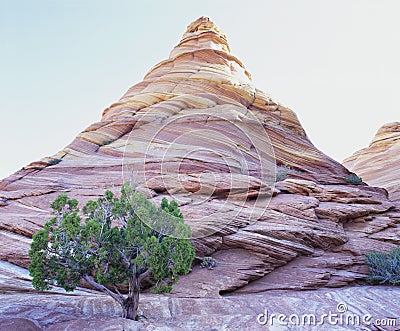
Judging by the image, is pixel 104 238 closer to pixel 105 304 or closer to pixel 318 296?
pixel 105 304

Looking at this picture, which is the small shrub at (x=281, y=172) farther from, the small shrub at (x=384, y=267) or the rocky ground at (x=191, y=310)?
the rocky ground at (x=191, y=310)

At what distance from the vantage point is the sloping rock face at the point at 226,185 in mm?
13672

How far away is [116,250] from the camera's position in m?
9.74

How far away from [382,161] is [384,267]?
74.1 feet

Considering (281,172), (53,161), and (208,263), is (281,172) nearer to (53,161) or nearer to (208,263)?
(208,263)

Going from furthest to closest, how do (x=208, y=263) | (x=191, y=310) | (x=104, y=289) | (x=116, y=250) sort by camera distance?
(x=208, y=263), (x=191, y=310), (x=116, y=250), (x=104, y=289)

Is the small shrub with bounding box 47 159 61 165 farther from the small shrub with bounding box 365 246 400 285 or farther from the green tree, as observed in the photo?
the small shrub with bounding box 365 246 400 285

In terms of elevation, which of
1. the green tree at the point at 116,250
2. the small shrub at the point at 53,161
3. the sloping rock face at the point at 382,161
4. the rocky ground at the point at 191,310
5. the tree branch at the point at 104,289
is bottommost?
the rocky ground at the point at 191,310

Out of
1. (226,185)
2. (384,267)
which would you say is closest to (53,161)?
(226,185)

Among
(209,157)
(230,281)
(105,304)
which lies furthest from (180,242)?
(209,157)

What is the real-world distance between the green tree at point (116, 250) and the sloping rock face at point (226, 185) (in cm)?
288

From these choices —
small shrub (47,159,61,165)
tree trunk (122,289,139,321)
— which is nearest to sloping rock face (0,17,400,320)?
small shrub (47,159,61,165)

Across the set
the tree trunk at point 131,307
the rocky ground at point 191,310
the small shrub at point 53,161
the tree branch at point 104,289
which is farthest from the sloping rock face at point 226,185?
the tree branch at point 104,289

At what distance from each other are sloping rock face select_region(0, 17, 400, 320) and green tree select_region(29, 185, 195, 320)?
9.44ft
